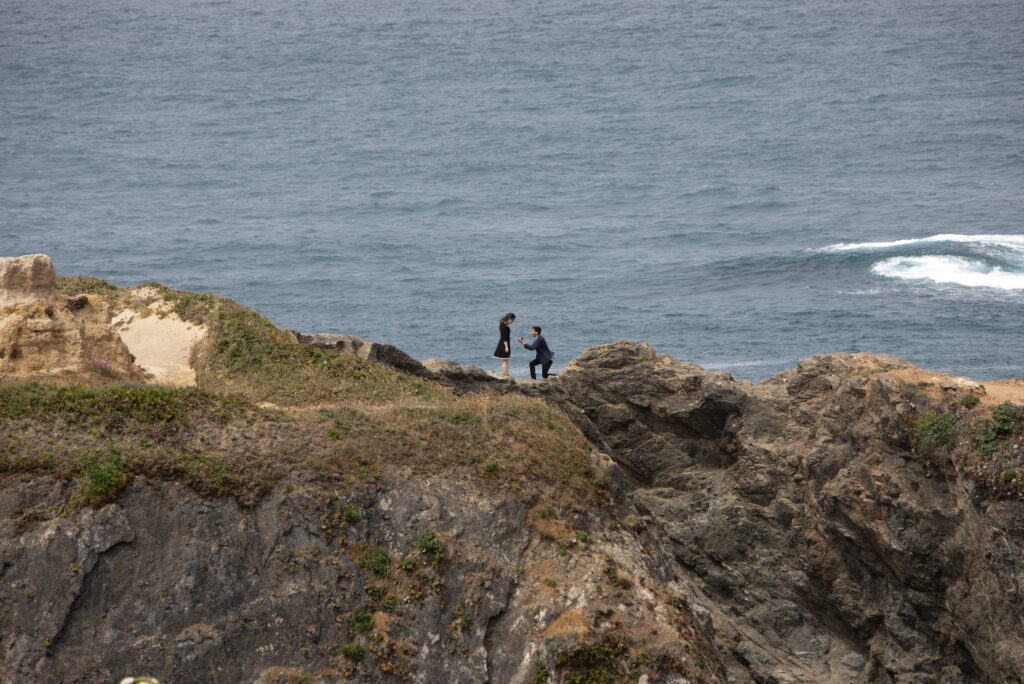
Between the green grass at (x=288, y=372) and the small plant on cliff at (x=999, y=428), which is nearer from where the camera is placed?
the small plant on cliff at (x=999, y=428)

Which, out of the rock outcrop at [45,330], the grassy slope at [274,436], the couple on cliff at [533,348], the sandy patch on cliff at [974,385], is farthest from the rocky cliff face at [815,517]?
the rock outcrop at [45,330]

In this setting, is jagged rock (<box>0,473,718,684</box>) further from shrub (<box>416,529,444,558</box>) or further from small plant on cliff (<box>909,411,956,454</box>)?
small plant on cliff (<box>909,411,956,454</box>)

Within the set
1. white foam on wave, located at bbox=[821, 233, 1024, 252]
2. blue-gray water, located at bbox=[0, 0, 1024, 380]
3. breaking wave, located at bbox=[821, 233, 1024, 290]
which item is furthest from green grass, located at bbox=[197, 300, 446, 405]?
white foam on wave, located at bbox=[821, 233, 1024, 252]

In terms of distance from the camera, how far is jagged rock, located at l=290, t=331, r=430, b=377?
146 feet

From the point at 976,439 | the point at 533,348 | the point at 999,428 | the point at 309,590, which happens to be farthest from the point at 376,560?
the point at 999,428

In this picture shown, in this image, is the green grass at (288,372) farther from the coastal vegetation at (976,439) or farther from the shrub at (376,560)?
the coastal vegetation at (976,439)

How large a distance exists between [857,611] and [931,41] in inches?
5657

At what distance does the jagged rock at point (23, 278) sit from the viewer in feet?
131

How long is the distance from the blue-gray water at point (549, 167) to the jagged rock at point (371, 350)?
33.3 metres

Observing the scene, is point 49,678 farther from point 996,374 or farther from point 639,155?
point 639,155

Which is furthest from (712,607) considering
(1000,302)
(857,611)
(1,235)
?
(1,235)

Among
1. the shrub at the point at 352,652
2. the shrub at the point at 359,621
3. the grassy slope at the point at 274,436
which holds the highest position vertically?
the grassy slope at the point at 274,436

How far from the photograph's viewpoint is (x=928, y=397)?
123 ft

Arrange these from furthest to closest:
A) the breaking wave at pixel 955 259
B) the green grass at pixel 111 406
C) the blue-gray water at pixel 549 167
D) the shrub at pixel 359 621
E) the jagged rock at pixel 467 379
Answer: the breaking wave at pixel 955 259
the blue-gray water at pixel 549 167
the jagged rock at pixel 467 379
the green grass at pixel 111 406
the shrub at pixel 359 621
